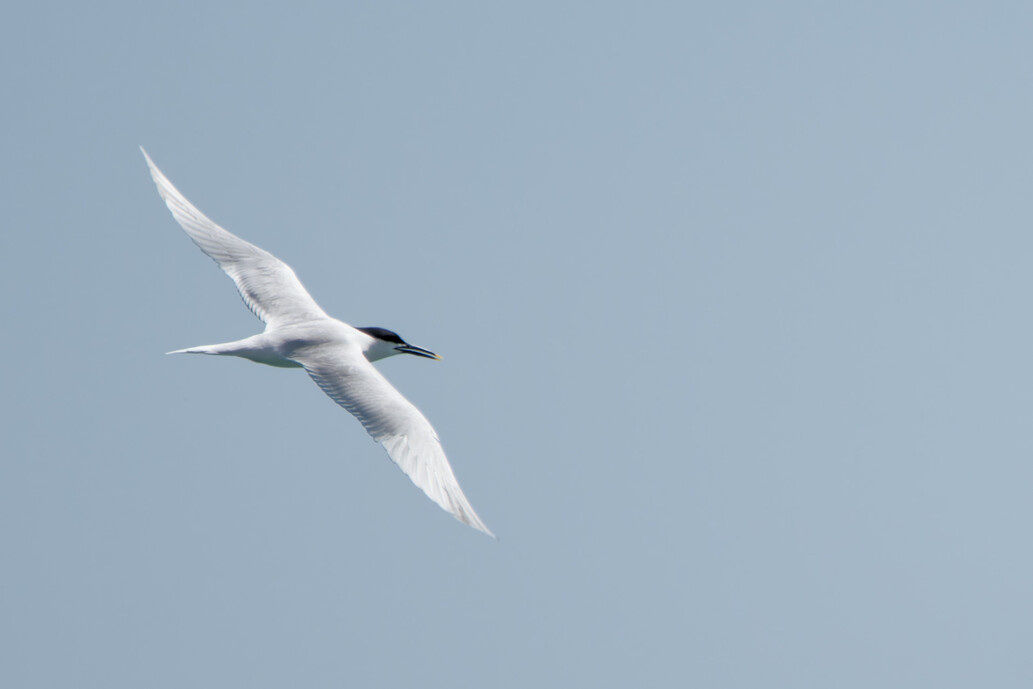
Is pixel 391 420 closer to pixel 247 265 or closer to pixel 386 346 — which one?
pixel 386 346

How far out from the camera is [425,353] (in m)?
25.8

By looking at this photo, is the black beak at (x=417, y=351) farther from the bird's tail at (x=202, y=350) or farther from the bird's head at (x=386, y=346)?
the bird's tail at (x=202, y=350)

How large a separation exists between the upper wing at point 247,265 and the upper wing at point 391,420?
8.08 ft

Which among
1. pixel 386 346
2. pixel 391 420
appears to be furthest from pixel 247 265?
pixel 391 420

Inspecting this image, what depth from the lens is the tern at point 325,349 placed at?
19.7 metres

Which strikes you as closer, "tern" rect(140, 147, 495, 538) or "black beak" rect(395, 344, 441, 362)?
"tern" rect(140, 147, 495, 538)

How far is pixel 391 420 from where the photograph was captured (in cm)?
2055

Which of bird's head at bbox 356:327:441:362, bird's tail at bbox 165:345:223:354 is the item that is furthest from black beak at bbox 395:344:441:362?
bird's tail at bbox 165:345:223:354

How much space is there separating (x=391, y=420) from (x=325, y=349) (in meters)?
2.61

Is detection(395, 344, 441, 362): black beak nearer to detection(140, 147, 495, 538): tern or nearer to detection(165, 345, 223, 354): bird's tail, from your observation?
detection(140, 147, 495, 538): tern

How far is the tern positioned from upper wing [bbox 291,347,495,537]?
0.01 m

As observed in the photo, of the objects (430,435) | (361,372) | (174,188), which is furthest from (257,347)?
(174,188)

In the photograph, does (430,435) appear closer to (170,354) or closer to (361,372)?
(361,372)

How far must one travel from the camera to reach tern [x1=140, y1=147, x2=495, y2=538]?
776 inches
